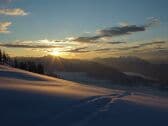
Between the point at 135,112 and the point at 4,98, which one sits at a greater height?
the point at 4,98

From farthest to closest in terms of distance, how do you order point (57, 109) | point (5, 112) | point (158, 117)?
point (158, 117) < point (57, 109) < point (5, 112)

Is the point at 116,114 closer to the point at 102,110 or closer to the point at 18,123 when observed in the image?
the point at 102,110

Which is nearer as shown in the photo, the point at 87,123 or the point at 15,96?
the point at 87,123

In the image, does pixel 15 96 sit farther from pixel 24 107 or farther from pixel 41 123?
pixel 41 123

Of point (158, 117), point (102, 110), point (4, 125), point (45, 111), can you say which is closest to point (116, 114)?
point (102, 110)

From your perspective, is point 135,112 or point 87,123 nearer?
point 87,123

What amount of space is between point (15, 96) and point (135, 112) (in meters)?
5.25

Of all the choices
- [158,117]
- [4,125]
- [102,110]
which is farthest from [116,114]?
[4,125]

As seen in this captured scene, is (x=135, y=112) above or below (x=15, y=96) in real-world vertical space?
below

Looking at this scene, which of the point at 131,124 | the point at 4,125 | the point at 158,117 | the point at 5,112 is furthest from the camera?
the point at 158,117

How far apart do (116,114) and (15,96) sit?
4385 mm

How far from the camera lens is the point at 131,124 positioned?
1208 cm

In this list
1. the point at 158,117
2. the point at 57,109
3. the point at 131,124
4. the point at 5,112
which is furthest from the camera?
the point at 158,117

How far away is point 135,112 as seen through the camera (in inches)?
576
